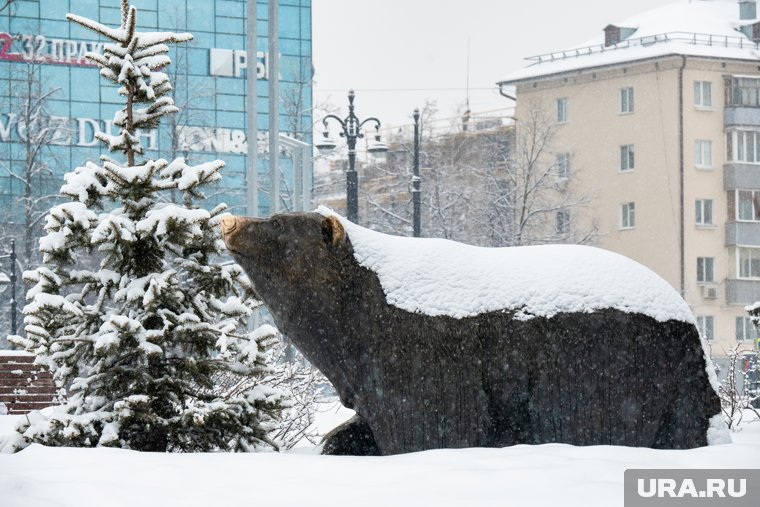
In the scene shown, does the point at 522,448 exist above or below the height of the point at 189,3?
below

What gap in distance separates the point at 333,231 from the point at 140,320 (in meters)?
1.37

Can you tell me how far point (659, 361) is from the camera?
7.45 m

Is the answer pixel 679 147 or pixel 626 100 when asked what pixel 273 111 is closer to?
pixel 679 147

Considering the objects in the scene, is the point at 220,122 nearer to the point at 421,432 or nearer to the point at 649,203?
the point at 649,203

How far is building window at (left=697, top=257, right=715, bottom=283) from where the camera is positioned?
2143 inches

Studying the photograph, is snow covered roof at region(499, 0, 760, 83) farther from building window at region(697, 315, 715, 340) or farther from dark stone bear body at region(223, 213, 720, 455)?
dark stone bear body at region(223, 213, 720, 455)

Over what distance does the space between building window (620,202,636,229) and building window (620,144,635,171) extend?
1493 millimetres

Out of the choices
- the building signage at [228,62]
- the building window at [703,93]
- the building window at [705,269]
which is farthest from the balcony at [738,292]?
the building signage at [228,62]

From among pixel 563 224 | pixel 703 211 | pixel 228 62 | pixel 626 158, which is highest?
pixel 228 62

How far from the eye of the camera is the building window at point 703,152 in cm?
5541

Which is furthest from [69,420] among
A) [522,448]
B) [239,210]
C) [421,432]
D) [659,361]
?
[239,210]

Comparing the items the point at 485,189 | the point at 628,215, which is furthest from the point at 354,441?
the point at 628,215

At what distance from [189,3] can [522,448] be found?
52495 millimetres

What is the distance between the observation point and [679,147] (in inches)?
2149
